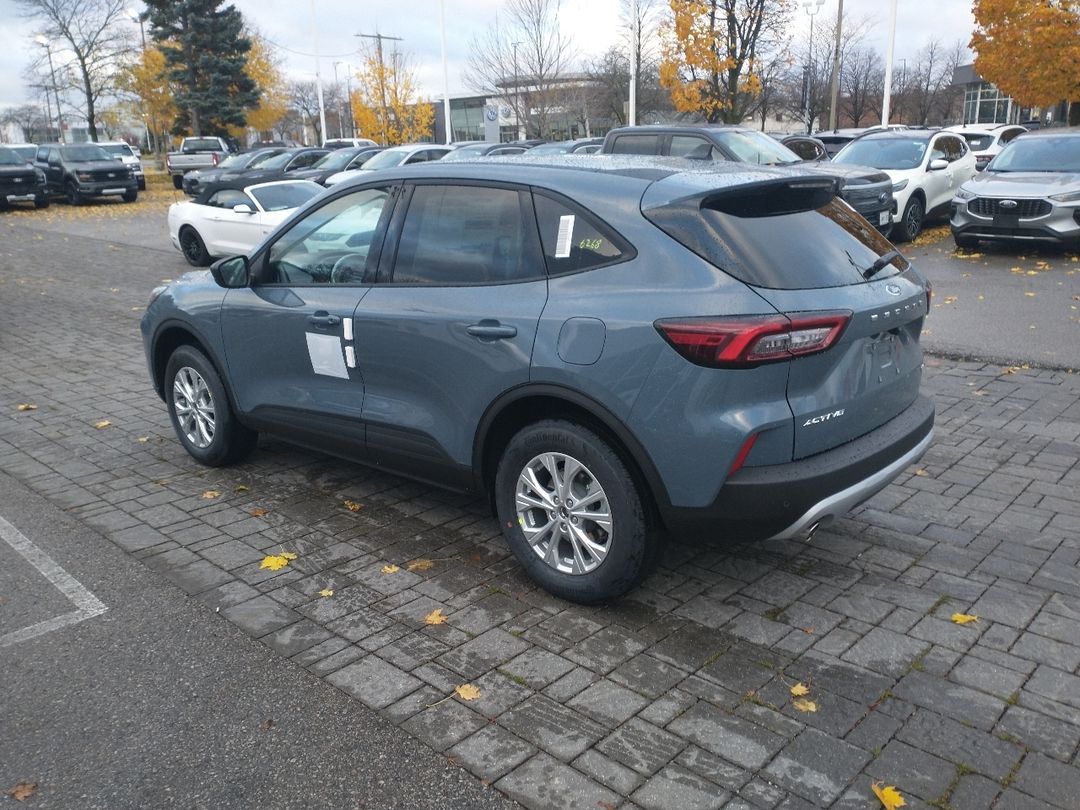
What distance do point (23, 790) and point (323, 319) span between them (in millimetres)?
2504

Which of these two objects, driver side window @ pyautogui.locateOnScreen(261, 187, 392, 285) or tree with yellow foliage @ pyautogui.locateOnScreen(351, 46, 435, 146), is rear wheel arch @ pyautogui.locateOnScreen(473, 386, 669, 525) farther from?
tree with yellow foliage @ pyautogui.locateOnScreen(351, 46, 435, 146)

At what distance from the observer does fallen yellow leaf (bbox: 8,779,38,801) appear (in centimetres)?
295

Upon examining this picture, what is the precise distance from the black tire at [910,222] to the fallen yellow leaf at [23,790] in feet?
47.0

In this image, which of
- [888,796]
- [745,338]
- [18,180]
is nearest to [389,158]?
[18,180]

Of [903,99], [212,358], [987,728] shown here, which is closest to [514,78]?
[903,99]

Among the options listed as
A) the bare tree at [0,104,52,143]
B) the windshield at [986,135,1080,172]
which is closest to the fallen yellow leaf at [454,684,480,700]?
the windshield at [986,135,1080,172]

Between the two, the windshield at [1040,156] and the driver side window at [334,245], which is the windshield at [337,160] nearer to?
the windshield at [1040,156]

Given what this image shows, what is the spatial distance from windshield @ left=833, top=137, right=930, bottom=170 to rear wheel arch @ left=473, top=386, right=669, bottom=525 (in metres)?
12.9

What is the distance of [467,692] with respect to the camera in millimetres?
3438

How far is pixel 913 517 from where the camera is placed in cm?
492

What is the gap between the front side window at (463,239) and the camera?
13.5 ft

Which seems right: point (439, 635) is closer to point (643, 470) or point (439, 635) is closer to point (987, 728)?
point (643, 470)

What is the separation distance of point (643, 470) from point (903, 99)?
6674 cm

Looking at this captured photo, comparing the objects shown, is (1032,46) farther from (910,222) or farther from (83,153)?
(83,153)
